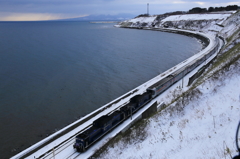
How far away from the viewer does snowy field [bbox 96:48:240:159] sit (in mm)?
12516

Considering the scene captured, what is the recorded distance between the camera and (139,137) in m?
16.4

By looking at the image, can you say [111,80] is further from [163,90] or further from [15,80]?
[15,80]

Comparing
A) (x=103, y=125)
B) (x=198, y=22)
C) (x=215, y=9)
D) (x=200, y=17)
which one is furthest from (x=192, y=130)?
(x=215, y=9)

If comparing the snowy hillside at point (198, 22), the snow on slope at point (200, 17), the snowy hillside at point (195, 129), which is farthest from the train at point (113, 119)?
the snow on slope at point (200, 17)

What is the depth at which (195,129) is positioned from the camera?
587 inches

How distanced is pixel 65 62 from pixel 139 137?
136ft

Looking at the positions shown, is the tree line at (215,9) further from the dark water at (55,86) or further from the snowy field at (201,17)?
the dark water at (55,86)

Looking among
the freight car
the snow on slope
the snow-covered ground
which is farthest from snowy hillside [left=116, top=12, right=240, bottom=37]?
the snow-covered ground

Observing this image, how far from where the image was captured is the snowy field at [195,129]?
493 inches

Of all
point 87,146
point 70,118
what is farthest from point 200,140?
point 70,118

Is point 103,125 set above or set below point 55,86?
above

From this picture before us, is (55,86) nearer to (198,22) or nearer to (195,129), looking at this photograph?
(195,129)

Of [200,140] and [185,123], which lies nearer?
[200,140]

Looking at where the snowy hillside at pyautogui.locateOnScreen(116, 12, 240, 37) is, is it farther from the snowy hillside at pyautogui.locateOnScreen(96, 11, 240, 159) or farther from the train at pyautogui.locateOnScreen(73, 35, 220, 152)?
the snowy hillside at pyautogui.locateOnScreen(96, 11, 240, 159)
